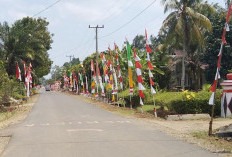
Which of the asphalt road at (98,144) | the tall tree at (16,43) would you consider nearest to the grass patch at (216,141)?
the asphalt road at (98,144)

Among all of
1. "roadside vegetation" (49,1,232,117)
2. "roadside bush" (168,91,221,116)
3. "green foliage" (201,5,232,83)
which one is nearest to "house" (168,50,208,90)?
"roadside vegetation" (49,1,232,117)

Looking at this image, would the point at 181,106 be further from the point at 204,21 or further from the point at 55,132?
the point at 204,21

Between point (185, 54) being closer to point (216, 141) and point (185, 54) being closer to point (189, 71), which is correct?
point (189, 71)

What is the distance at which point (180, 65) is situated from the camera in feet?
124

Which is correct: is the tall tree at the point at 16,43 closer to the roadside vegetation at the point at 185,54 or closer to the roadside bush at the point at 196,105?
the roadside vegetation at the point at 185,54

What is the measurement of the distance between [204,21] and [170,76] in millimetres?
10190

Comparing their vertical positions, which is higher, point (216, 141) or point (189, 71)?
point (189, 71)

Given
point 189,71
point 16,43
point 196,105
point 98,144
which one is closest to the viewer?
point 98,144

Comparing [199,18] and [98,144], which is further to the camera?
[199,18]

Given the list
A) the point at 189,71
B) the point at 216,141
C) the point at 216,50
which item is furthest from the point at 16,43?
the point at 216,141

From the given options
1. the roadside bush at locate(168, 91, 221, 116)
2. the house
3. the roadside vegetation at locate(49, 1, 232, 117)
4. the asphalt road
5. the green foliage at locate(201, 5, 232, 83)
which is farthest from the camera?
the house

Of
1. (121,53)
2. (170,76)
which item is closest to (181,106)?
(121,53)

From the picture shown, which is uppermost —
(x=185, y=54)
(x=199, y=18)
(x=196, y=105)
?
(x=199, y=18)

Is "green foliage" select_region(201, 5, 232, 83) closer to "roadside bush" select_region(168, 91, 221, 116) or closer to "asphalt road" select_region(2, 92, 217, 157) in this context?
"roadside bush" select_region(168, 91, 221, 116)
